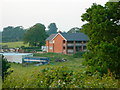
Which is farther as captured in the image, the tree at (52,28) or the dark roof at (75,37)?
the dark roof at (75,37)

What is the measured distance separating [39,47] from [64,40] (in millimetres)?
1435

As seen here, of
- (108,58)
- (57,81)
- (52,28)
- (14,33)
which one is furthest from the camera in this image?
(52,28)

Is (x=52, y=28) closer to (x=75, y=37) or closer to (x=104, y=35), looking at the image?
(x=75, y=37)

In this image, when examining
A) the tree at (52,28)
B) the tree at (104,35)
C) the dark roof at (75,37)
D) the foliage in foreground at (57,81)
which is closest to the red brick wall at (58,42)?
the dark roof at (75,37)

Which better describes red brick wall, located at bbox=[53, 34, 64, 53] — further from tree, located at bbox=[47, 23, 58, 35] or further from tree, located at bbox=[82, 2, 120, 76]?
tree, located at bbox=[82, 2, 120, 76]

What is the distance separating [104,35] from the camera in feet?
7.54

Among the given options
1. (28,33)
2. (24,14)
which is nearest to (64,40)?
(28,33)

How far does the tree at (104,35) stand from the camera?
82.0 inches

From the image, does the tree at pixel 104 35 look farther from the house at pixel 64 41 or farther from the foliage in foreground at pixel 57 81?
the house at pixel 64 41

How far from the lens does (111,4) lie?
7.81 ft

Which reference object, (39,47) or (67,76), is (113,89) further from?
(39,47)

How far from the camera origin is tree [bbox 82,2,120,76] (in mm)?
2082

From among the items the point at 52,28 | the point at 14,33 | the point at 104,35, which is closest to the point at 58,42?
the point at 52,28

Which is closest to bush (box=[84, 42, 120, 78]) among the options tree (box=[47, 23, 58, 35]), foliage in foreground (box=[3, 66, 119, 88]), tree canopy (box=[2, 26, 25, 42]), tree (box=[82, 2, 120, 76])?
tree (box=[82, 2, 120, 76])
